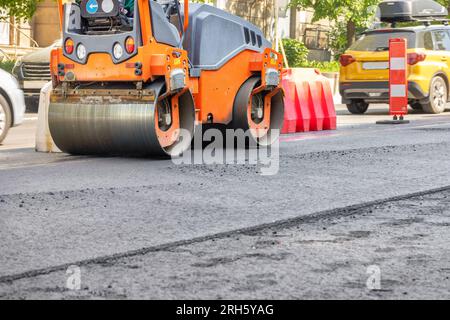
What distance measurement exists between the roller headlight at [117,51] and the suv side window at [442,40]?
11008 mm

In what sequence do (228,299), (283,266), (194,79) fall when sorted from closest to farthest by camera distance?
(228,299) < (283,266) < (194,79)

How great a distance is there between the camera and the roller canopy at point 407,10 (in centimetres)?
2356

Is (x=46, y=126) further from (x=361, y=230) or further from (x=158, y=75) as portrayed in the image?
(x=361, y=230)

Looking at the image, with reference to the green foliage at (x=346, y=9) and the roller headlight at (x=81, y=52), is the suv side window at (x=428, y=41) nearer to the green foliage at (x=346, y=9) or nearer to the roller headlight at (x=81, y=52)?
the roller headlight at (x=81, y=52)

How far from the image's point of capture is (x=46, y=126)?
39.1 feet

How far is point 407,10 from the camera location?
23.6 m

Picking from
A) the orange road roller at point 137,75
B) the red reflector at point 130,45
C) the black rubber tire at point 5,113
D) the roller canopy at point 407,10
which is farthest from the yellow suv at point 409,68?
the red reflector at point 130,45

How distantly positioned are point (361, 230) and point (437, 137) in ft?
26.1

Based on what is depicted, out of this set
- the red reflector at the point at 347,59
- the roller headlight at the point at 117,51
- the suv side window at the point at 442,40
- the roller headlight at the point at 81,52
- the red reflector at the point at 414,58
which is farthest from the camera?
the suv side window at the point at 442,40

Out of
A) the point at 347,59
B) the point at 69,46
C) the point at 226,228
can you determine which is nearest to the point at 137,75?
the point at 69,46

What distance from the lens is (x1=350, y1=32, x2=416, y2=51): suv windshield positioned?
19922 mm

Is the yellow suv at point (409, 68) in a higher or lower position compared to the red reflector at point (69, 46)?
lower

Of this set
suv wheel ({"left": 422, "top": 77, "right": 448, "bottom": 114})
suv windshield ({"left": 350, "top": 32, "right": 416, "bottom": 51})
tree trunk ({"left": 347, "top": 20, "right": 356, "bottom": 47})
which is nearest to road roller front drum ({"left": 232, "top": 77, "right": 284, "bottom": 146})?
suv windshield ({"left": 350, "top": 32, "right": 416, "bottom": 51})
